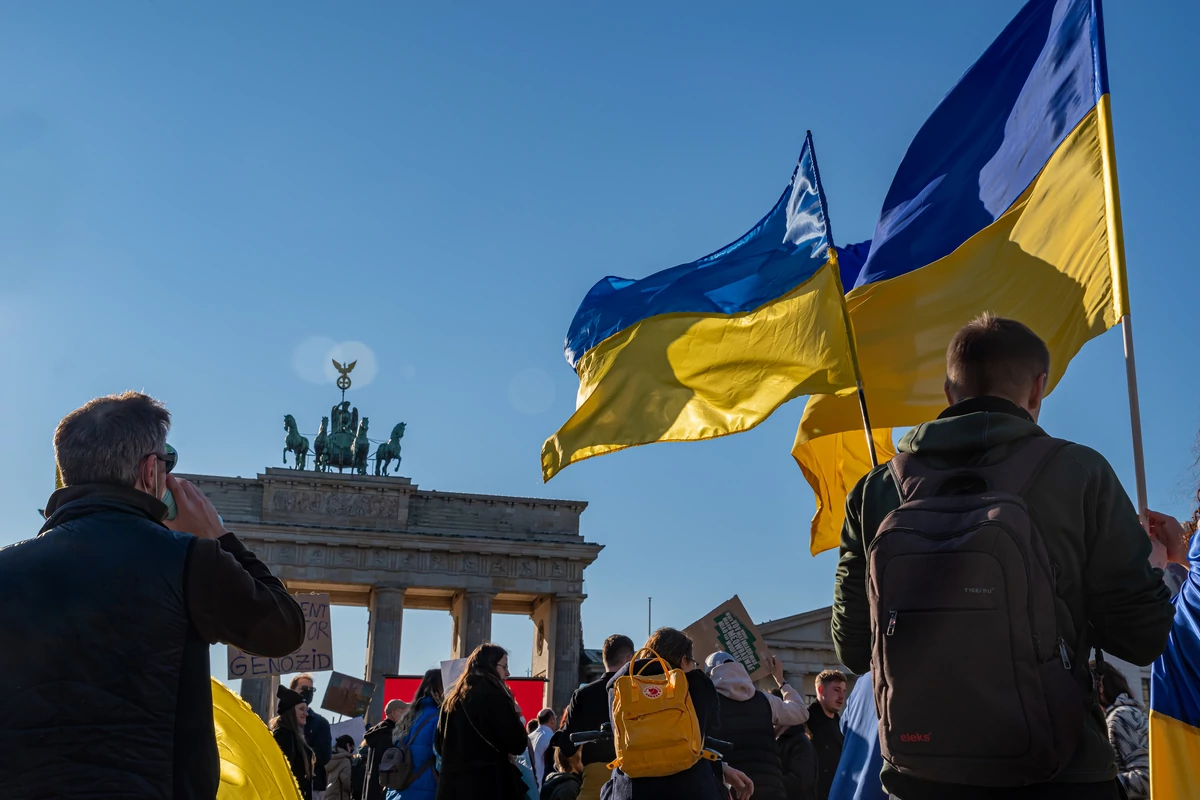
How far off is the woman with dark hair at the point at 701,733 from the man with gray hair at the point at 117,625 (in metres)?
Answer: 2.59

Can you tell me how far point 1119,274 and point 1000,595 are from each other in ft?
8.08

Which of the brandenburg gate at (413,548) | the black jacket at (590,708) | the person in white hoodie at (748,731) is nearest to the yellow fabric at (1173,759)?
the black jacket at (590,708)

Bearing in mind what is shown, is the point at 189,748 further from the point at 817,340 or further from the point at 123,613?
the point at 817,340

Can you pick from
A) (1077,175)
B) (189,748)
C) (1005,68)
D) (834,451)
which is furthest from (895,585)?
(834,451)

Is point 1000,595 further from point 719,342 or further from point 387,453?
point 387,453

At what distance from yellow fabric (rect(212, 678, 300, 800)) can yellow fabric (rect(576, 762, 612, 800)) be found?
358 cm

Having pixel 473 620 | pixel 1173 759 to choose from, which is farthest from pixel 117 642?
pixel 473 620

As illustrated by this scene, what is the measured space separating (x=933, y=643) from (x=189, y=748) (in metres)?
1.74

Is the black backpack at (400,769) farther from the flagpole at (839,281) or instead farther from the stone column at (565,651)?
the stone column at (565,651)

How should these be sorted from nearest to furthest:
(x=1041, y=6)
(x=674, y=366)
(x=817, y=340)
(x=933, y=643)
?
1. (x=933, y=643)
2. (x=1041, y=6)
3. (x=817, y=340)
4. (x=674, y=366)

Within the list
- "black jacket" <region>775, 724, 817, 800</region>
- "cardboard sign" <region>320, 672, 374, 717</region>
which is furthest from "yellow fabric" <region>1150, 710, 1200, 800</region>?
"cardboard sign" <region>320, 672, 374, 717</region>

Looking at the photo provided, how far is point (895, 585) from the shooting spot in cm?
259

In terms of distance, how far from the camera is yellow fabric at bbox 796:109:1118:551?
16.2ft

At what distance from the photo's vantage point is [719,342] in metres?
7.27
